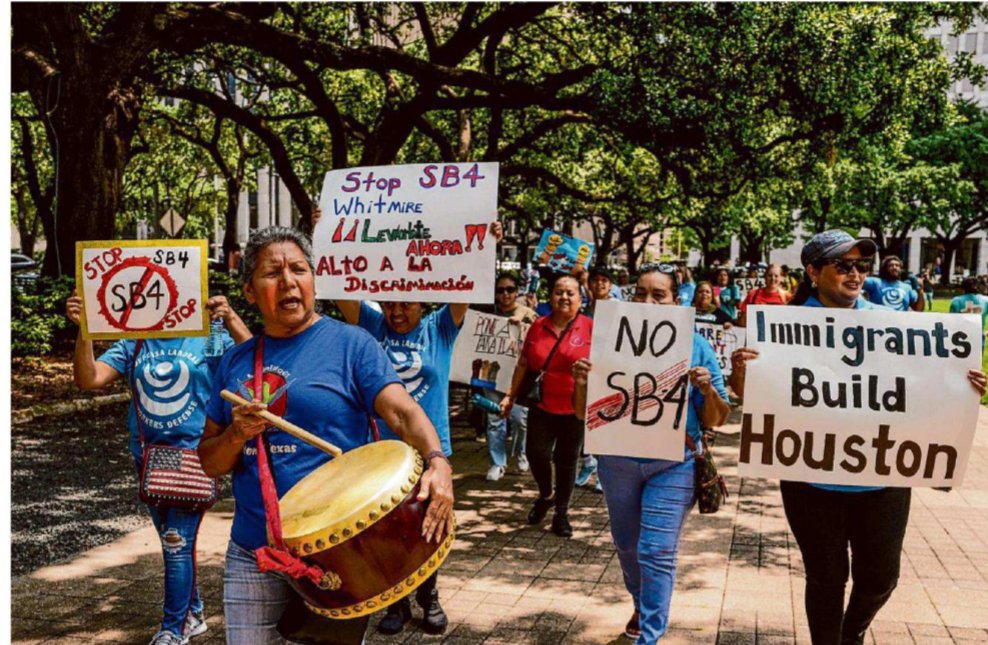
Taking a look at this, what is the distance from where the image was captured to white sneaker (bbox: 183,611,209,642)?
4.50m

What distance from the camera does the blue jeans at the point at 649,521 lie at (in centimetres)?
417

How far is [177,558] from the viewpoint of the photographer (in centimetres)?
423

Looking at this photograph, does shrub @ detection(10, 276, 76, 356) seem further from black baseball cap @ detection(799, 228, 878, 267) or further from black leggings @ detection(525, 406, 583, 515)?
black baseball cap @ detection(799, 228, 878, 267)

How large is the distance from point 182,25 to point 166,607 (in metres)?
10.1

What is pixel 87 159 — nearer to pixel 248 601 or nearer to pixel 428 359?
pixel 428 359

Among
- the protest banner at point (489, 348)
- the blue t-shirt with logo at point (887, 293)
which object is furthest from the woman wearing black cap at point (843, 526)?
the blue t-shirt with logo at point (887, 293)

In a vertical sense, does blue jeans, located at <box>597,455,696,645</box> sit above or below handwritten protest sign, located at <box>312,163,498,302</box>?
below

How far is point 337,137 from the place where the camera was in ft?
57.8

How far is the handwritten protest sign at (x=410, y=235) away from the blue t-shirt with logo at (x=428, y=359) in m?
0.21

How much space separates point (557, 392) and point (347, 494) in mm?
4029

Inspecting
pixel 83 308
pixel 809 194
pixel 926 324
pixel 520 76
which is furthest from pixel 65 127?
pixel 926 324

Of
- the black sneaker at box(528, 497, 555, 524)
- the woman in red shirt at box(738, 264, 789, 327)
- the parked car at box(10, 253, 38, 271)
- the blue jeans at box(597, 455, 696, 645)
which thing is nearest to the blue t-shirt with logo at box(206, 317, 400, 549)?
the blue jeans at box(597, 455, 696, 645)

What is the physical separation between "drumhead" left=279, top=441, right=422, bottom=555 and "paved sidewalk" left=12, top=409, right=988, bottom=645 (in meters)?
2.20

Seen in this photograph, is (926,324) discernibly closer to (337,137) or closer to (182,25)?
(182,25)
